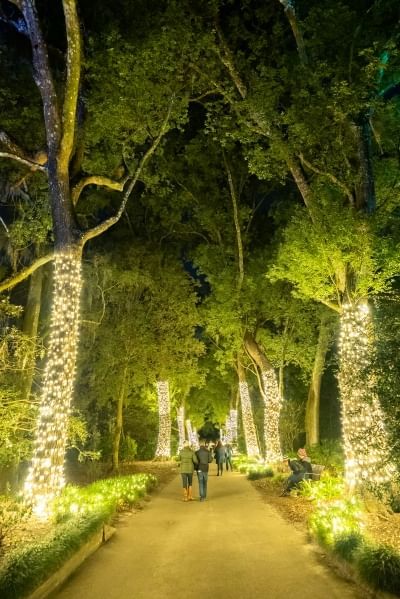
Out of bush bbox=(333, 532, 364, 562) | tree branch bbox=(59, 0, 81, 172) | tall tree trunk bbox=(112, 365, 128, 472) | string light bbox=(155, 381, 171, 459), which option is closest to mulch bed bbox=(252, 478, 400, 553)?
bush bbox=(333, 532, 364, 562)

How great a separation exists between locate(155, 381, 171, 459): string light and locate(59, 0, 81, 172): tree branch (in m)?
16.5

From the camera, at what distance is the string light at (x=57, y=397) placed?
8523 mm

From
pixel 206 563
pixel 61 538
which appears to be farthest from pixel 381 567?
pixel 61 538

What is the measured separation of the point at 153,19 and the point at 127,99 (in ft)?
9.36

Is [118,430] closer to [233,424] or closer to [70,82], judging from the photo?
[70,82]

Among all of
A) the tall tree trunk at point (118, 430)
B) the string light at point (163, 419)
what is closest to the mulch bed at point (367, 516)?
the tall tree trunk at point (118, 430)

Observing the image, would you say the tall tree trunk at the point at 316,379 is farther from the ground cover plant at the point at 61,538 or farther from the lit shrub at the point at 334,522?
the lit shrub at the point at 334,522

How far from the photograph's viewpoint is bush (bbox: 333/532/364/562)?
5.57 meters

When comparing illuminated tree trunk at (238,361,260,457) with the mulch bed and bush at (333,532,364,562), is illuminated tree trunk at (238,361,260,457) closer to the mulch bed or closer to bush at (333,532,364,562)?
the mulch bed

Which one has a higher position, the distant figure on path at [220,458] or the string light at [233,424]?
the string light at [233,424]

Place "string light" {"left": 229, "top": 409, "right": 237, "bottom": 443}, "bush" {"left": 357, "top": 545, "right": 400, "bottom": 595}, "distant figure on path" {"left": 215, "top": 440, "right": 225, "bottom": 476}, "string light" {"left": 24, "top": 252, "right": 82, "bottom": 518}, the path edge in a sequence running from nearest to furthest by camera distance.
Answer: "bush" {"left": 357, "top": 545, "right": 400, "bottom": 595}
the path edge
"string light" {"left": 24, "top": 252, "right": 82, "bottom": 518}
"distant figure on path" {"left": 215, "top": 440, "right": 225, "bottom": 476}
"string light" {"left": 229, "top": 409, "right": 237, "bottom": 443}

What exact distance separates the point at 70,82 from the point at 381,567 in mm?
10572

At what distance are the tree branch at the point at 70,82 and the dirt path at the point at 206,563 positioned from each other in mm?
7901

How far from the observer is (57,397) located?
8.99m
